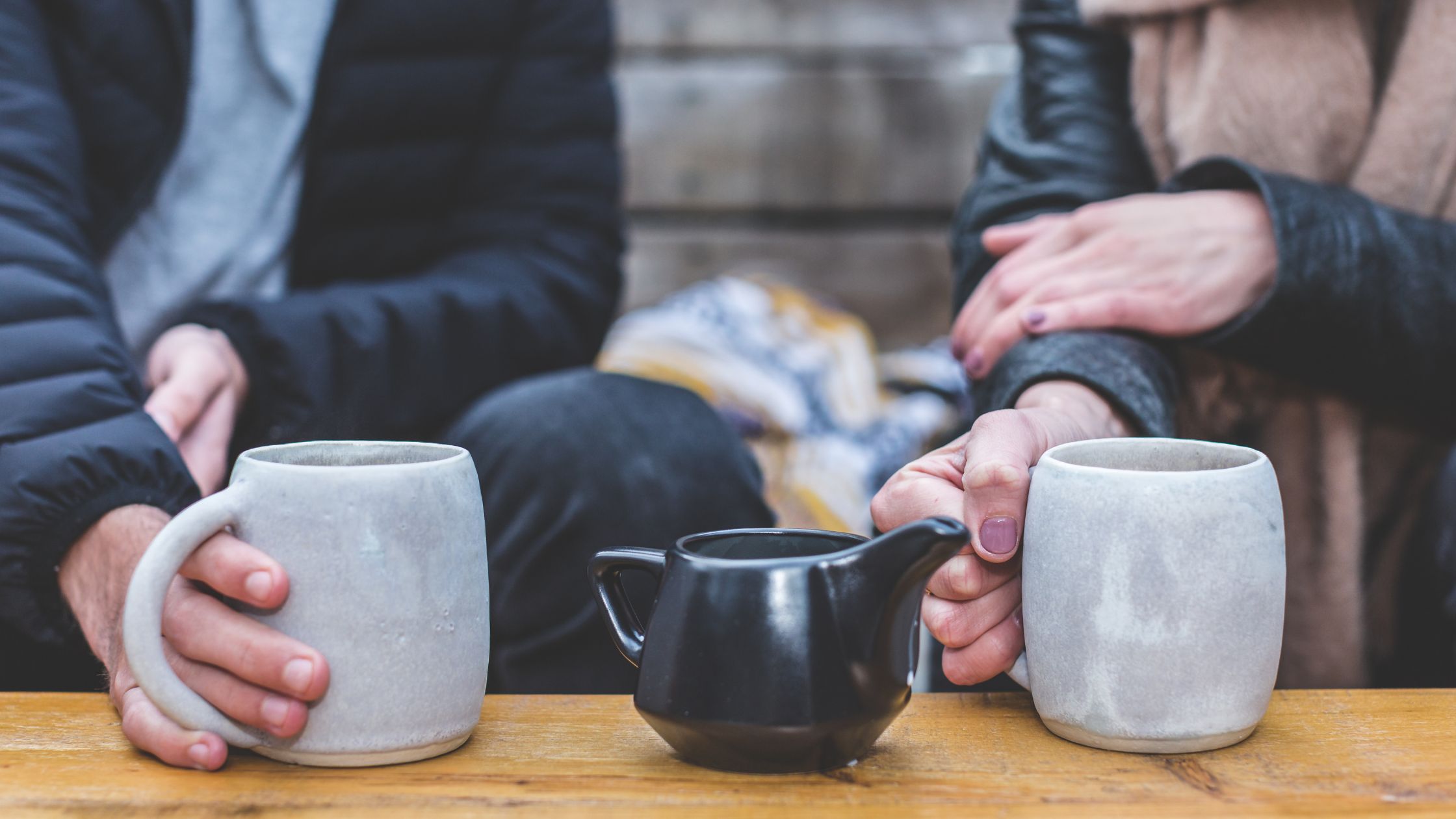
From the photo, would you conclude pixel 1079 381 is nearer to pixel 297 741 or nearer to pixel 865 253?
pixel 297 741

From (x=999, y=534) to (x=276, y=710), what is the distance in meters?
0.31

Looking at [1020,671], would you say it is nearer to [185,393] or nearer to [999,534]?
[999,534]

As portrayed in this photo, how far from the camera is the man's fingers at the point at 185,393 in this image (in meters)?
0.83

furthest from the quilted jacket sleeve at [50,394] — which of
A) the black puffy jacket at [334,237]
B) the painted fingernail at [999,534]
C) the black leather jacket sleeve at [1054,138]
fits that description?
the black leather jacket sleeve at [1054,138]

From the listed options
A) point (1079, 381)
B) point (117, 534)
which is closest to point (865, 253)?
point (1079, 381)

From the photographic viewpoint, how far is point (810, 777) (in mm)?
487

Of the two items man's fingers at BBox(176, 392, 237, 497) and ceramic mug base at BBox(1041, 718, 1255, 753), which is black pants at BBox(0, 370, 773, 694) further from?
ceramic mug base at BBox(1041, 718, 1255, 753)

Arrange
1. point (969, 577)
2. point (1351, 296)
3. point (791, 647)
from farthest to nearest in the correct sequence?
point (1351, 296) → point (969, 577) → point (791, 647)

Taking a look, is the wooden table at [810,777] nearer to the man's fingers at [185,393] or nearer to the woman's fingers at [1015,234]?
the man's fingers at [185,393]

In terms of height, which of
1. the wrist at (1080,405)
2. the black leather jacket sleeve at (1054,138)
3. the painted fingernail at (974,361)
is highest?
the black leather jacket sleeve at (1054,138)

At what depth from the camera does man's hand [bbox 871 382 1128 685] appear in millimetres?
543

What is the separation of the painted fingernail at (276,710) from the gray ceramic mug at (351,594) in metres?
0.01

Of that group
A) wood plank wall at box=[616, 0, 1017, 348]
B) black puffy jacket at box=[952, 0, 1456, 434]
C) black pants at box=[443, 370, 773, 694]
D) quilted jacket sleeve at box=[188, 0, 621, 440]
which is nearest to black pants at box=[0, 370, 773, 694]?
black pants at box=[443, 370, 773, 694]

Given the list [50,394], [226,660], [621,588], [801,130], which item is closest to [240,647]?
[226,660]
